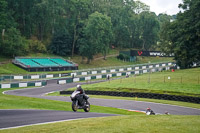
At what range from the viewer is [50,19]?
271 feet

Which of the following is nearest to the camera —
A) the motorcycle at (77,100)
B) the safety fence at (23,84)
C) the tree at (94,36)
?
the motorcycle at (77,100)

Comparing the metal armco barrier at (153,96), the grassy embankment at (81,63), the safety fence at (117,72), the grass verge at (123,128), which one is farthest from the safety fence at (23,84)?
the grass verge at (123,128)

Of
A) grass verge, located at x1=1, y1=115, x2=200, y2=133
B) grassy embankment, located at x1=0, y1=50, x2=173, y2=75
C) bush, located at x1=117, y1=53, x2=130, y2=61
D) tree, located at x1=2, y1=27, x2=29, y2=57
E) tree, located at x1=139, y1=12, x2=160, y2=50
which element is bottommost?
grass verge, located at x1=1, y1=115, x2=200, y2=133

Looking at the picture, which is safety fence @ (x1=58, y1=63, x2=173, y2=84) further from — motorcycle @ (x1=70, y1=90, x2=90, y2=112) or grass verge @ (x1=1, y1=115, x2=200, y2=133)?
grass verge @ (x1=1, y1=115, x2=200, y2=133)

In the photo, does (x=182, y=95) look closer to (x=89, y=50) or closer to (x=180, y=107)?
(x=180, y=107)

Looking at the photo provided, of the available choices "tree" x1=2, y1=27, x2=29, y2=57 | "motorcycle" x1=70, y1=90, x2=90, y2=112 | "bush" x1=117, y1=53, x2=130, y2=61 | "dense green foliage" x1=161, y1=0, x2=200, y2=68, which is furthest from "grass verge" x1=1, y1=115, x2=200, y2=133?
"bush" x1=117, y1=53, x2=130, y2=61

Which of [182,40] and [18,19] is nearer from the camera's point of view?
[182,40]

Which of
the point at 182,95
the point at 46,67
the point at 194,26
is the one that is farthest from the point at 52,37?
the point at 182,95

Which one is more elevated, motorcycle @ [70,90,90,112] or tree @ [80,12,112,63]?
tree @ [80,12,112,63]

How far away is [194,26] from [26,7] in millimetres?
50561

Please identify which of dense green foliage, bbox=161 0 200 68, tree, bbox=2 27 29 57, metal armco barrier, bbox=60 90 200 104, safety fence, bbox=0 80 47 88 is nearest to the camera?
metal armco barrier, bbox=60 90 200 104

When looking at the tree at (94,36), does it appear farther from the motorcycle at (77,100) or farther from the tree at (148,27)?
the motorcycle at (77,100)

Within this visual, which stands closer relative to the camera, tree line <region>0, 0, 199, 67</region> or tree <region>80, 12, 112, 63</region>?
tree line <region>0, 0, 199, 67</region>

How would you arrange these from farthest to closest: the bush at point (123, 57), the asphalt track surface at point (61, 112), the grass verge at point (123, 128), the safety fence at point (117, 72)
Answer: the bush at point (123, 57)
the safety fence at point (117, 72)
the asphalt track surface at point (61, 112)
the grass verge at point (123, 128)
